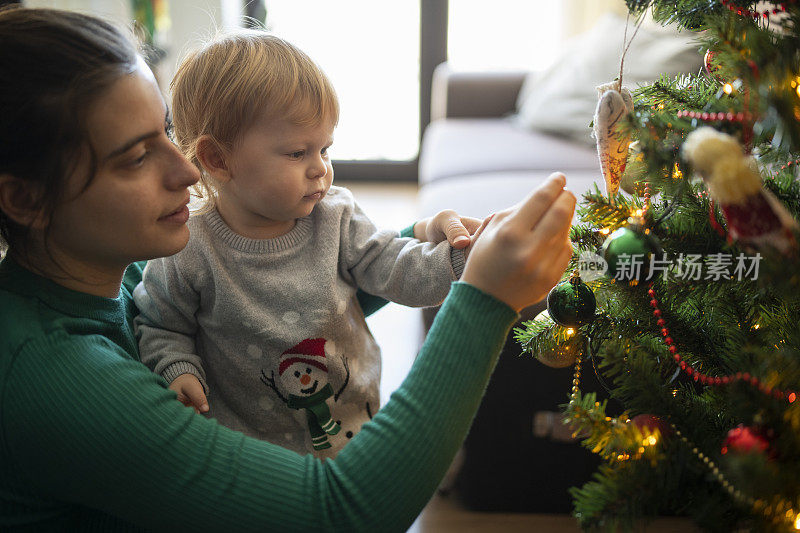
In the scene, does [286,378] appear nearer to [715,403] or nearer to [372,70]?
[715,403]

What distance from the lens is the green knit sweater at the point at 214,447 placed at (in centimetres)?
66

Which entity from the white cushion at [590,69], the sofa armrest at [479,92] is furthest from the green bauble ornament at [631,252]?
the sofa armrest at [479,92]

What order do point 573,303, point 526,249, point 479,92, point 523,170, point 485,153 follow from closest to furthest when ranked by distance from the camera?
point 526,249
point 573,303
point 523,170
point 485,153
point 479,92

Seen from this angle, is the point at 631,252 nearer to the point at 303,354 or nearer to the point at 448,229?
the point at 448,229

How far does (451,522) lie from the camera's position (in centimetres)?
159

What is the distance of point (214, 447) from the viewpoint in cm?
68

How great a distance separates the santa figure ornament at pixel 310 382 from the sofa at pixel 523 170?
0.57 meters

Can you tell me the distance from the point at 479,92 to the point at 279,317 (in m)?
2.39

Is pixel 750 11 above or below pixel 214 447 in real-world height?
above

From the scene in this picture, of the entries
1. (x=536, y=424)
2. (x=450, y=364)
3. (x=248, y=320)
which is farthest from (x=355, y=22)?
(x=450, y=364)

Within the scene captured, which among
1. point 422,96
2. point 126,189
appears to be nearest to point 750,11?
point 126,189

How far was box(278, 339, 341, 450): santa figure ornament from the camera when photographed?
3.12ft

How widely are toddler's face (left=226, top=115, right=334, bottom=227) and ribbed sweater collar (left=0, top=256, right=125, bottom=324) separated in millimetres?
250

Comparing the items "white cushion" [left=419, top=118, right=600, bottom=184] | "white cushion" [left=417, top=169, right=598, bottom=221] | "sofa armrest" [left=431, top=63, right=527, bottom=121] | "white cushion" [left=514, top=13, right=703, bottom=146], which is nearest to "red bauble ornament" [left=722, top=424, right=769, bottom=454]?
"white cushion" [left=417, top=169, right=598, bottom=221]
